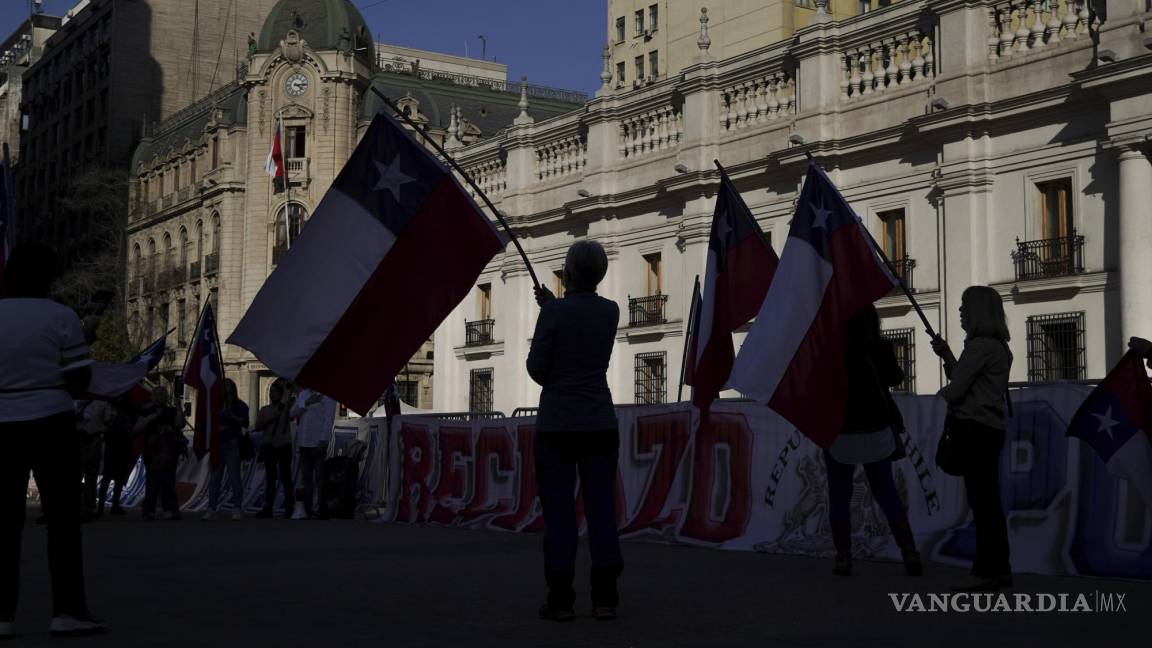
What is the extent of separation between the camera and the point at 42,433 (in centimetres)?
678

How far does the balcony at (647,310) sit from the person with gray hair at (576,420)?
82.7 feet

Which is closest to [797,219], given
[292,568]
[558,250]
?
[292,568]

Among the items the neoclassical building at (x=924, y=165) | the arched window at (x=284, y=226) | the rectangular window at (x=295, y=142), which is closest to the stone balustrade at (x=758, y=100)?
the neoclassical building at (x=924, y=165)

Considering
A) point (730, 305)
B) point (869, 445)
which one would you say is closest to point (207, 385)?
point (730, 305)

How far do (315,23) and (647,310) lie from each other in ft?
123

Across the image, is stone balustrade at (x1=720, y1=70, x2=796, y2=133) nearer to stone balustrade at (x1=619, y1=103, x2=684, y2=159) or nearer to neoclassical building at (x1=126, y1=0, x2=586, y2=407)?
stone balustrade at (x1=619, y1=103, x2=684, y2=159)

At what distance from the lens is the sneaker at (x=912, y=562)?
31.5ft

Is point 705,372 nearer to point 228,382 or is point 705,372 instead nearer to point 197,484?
point 228,382

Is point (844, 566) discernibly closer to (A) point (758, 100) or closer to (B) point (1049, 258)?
(B) point (1049, 258)

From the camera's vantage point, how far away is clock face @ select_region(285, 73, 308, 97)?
63344 millimetres

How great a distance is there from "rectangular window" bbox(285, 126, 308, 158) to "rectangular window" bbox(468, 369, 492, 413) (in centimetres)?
2710

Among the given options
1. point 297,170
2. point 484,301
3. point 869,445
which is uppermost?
point 297,170

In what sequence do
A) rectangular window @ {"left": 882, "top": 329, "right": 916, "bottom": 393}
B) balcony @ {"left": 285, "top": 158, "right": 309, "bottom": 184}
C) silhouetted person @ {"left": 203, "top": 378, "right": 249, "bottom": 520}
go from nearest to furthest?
silhouetted person @ {"left": 203, "top": 378, "right": 249, "bottom": 520}
rectangular window @ {"left": 882, "top": 329, "right": 916, "bottom": 393}
balcony @ {"left": 285, "top": 158, "right": 309, "bottom": 184}

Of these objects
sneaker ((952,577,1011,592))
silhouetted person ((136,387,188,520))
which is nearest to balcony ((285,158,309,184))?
silhouetted person ((136,387,188,520))
